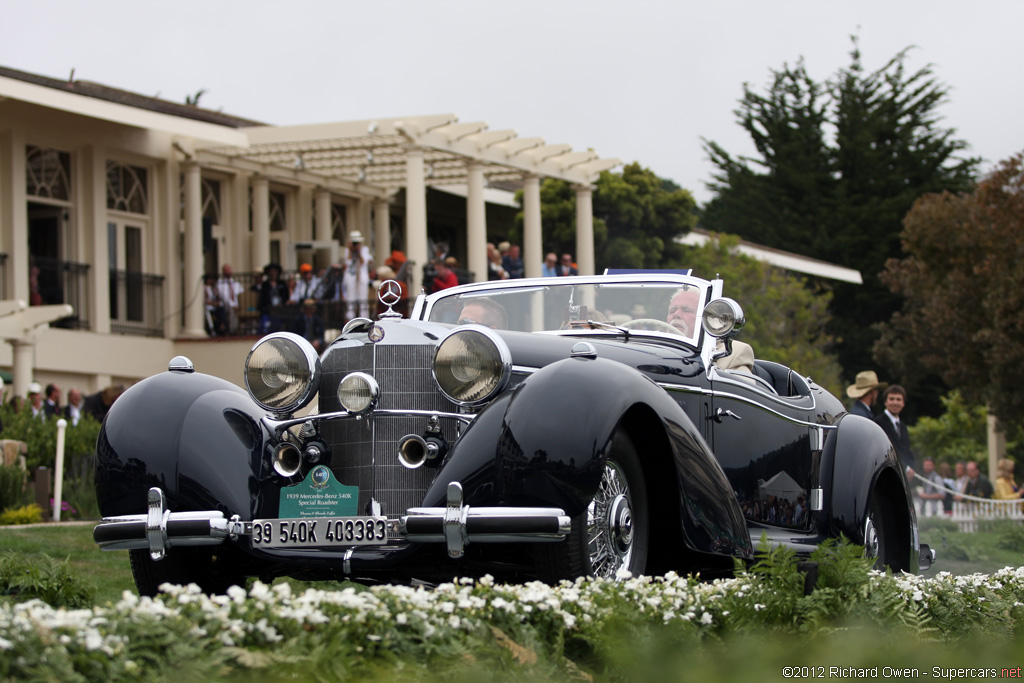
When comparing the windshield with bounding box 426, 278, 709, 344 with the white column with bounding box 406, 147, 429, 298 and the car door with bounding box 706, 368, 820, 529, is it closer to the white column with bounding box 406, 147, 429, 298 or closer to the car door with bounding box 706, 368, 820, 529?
the car door with bounding box 706, 368, 820, 529

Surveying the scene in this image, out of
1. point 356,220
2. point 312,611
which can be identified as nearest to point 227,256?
point 356,220

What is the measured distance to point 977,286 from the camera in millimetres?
26594

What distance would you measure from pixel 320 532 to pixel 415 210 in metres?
18.9

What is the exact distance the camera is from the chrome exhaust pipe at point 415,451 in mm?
5555

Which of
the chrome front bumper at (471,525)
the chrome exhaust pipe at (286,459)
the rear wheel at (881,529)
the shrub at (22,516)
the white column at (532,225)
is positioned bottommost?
the shrub at (22,516)

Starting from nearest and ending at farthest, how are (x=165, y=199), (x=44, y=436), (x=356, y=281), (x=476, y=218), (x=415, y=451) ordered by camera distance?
(x=415, y=451) → (x=44, y=436) → (x=356, y=281) → (x=165, y=199) → (x=476, y=218)

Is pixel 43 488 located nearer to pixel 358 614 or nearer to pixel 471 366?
pixel 471 366

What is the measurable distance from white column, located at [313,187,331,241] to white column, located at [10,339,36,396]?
9513mm

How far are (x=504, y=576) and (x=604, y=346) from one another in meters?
1.48

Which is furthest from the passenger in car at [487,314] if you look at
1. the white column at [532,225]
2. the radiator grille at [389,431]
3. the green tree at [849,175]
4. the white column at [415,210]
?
the green tree at [849,175]

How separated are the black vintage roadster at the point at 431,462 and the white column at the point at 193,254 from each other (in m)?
18.9

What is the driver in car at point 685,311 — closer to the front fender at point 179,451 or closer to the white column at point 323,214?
the front fender at point 179,451

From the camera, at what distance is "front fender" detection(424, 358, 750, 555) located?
4.92 m

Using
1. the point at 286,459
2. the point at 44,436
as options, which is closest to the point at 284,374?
the point at 286,459
